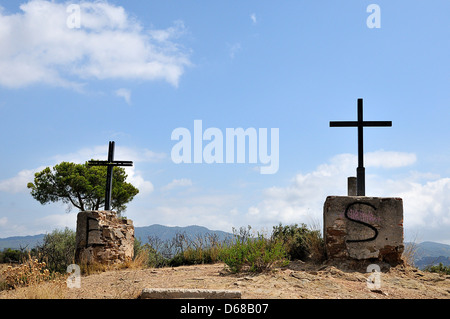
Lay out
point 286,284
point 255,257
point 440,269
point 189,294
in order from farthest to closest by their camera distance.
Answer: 1. point 440,269
2. point 255,257
3. point 286,284
4. point 189,294

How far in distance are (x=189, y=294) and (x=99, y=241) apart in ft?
21.2

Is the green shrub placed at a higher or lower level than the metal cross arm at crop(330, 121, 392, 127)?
lower

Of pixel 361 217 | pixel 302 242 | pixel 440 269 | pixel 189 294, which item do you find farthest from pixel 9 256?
pixel 440 269

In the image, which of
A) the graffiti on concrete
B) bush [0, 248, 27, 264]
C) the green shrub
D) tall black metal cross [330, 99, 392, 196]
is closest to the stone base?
the graffiti on concrete

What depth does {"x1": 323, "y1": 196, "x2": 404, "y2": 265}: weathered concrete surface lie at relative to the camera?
30.2 feet

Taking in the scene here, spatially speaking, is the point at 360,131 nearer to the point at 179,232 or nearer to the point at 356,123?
the point at 356,123

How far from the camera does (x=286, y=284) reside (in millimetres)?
7156

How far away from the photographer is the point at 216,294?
5.87 metres

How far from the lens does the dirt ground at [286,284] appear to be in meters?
6.55

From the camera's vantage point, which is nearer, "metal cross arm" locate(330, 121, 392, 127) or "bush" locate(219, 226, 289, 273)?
"bush" locate(219, 226, 289, 273)

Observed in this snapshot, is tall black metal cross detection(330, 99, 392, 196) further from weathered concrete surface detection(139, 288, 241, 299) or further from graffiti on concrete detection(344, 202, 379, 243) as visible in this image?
weathered concrete surface detection(139, 288, 241, 299)

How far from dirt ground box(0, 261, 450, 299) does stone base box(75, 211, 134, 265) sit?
2650mm

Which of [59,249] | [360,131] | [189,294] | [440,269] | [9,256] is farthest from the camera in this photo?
[9,256]
